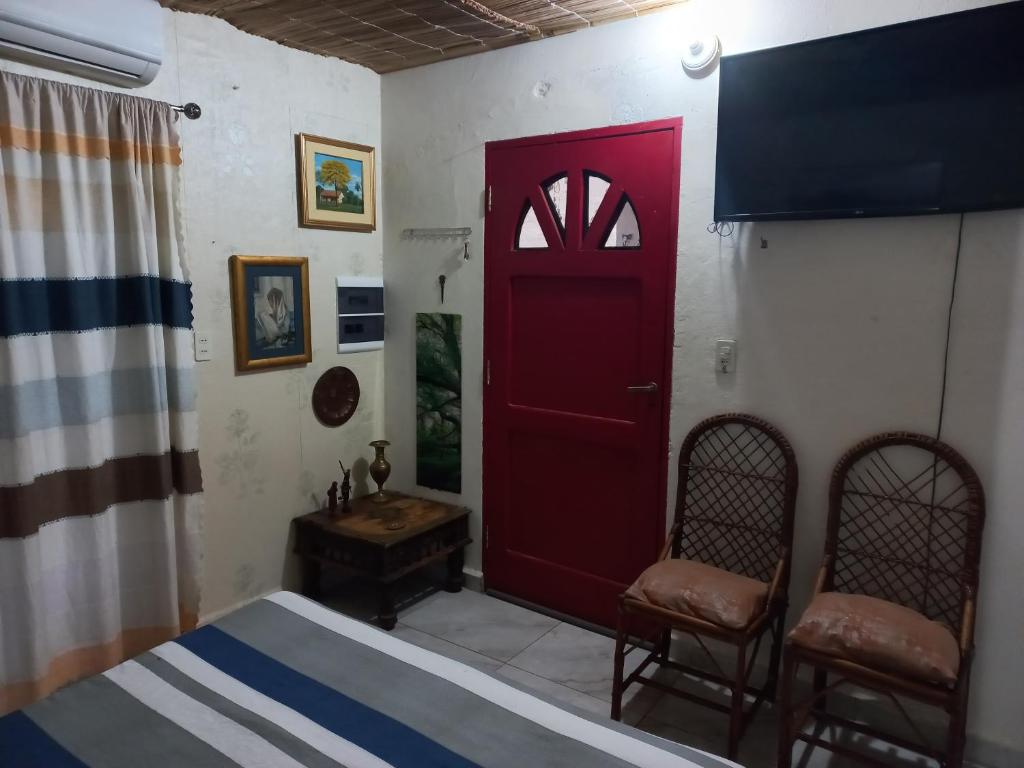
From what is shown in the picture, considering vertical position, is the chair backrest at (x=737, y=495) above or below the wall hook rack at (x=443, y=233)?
below

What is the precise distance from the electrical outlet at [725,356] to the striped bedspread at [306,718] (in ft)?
4.56

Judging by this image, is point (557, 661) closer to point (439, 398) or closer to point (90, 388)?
point (439, 398)

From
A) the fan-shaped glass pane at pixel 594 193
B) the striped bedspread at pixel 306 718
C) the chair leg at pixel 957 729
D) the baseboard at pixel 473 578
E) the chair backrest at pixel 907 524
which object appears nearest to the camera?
the striped bedspread at pixel 306 718

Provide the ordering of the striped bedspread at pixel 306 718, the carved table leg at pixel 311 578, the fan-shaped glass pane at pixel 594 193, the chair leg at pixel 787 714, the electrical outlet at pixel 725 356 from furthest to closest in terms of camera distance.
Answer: the carved table leg at pixel 311 578 → the fan-shaped glass pane at pixel 594 193 → the electrical outlet at pixel 725 356 → the chair leg at pixel 787 714 → the striped bedspread at pixel 306 718

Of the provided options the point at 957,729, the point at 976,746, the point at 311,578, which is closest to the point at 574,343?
the point at 311,578

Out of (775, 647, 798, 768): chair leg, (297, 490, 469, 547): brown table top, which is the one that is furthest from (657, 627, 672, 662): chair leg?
(297, 490, 469, 547): brown table top

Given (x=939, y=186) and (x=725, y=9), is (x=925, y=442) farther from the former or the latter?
(x=725, y=9)

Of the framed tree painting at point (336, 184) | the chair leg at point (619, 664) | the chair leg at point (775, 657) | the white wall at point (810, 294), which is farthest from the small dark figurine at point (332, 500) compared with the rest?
the chair leg at point (775, 657)

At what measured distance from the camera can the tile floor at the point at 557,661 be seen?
2275 millimetres

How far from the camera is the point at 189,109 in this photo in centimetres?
258

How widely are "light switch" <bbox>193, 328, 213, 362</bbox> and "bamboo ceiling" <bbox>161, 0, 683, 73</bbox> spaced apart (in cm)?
117

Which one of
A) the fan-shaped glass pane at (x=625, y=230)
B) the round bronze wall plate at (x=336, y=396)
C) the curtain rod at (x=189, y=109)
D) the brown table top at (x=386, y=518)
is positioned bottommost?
the brown table top at (x=386, y=518)

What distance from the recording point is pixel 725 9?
7.80 feet

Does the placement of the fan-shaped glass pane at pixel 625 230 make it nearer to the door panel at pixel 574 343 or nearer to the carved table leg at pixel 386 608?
the door panel at pixel 574 343
